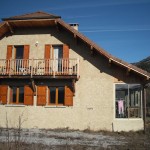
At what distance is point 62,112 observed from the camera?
1708 cm

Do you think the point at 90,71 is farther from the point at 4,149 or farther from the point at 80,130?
the point at 4,149

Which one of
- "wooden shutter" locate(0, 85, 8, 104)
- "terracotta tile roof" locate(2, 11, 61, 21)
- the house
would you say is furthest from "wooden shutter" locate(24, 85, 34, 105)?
"terracotta tile roof" locate(2, 11, 61, 21)

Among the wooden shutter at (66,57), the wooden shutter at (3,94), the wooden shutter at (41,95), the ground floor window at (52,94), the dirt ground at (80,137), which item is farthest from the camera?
the wooden shutter at (3,94)

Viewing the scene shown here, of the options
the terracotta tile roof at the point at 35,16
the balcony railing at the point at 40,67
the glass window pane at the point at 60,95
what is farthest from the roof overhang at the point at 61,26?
the glass window pane at the point at 60,95

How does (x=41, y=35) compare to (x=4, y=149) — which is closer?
(x=4, y=149)

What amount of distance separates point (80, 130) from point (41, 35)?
702cm

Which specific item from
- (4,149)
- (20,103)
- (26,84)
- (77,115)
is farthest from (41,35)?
(4,149)

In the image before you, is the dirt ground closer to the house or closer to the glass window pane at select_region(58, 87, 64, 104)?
the house

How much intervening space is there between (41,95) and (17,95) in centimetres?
179

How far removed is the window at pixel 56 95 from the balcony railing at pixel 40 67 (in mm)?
1203

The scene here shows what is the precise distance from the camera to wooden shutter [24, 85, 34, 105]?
17562 millimetres

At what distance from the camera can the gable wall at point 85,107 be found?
1669 centimetres

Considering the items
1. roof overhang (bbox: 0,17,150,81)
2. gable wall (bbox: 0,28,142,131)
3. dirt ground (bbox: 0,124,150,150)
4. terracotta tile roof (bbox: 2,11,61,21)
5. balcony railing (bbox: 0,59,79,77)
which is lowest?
dirt ground (bbox: 0,124,150,150)

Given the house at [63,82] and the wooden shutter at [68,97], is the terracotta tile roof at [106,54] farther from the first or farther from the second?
the wooden shutter at [68,97]
